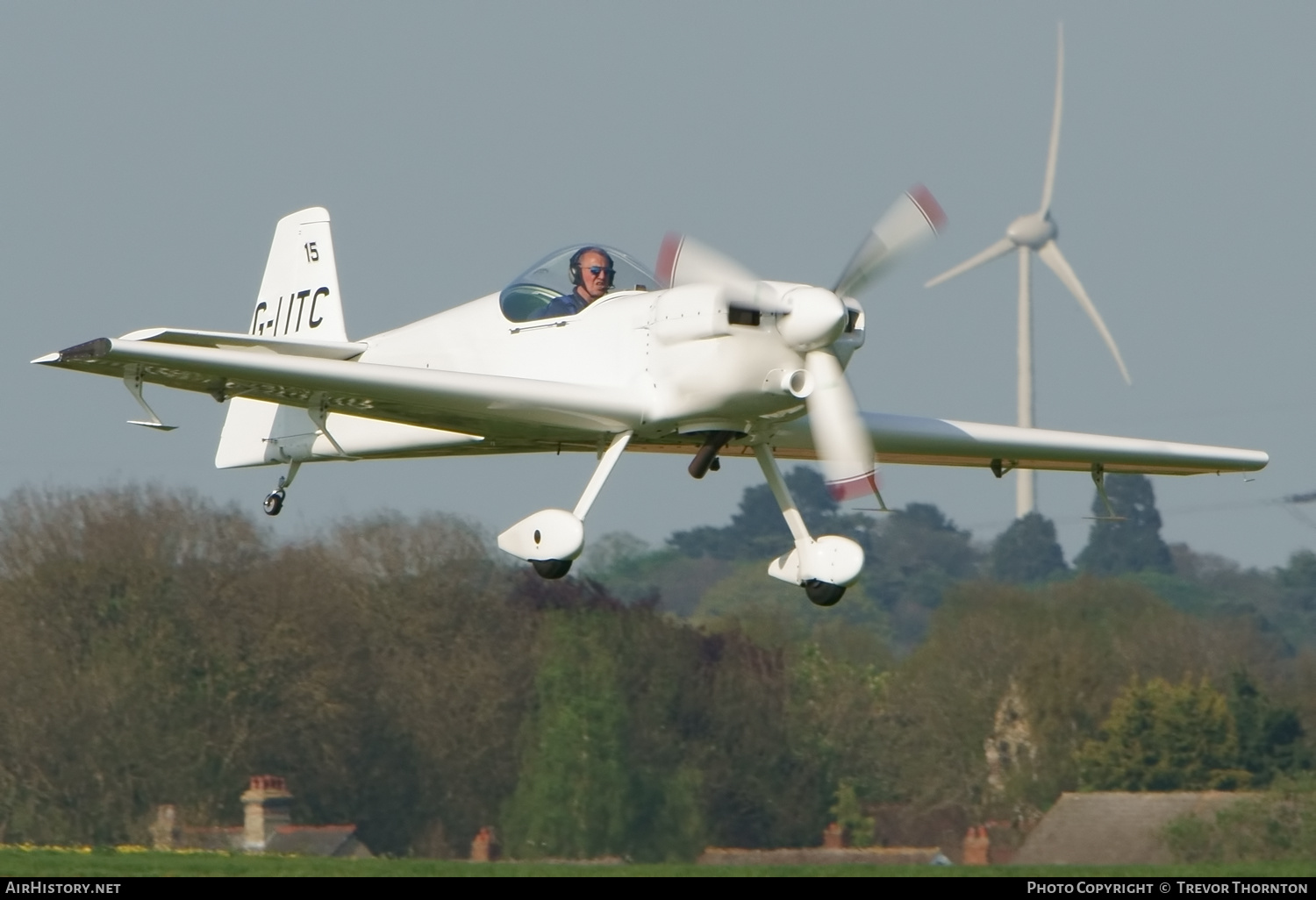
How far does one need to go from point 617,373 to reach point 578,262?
1091mm

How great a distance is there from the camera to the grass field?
1706 centimetres

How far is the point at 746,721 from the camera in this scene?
41.8 m

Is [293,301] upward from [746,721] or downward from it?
downward

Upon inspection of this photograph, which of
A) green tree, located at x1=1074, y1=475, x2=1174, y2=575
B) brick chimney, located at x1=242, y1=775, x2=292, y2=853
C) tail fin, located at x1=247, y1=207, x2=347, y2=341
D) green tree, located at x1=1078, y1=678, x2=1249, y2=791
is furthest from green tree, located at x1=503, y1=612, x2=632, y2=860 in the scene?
green tree, located at x1=1074, y1=475, x2=1174, y2=575

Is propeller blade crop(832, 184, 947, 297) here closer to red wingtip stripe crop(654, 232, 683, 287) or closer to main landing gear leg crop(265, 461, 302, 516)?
red wingtip stripe crop(654, 232, 683, 287)

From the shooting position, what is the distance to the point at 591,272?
1513 centimetres

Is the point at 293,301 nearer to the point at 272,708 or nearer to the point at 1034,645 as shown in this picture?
the point at 272,708

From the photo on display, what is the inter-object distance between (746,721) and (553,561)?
2808 centimetres

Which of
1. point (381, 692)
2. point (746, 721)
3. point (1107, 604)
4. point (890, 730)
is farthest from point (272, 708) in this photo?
point (1107, 604)

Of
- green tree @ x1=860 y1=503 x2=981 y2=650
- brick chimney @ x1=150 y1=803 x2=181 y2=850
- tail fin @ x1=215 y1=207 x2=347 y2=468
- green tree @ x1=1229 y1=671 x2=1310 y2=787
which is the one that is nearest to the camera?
tail fin @ x1=215 y1=207 x2=347 y2=468

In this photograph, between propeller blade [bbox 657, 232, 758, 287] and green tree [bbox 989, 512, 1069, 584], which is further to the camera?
green tree [bbox 989, 512, 1069, 584]

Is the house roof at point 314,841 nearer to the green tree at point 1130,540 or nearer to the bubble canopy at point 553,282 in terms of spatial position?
the bubble canopy at point 553,282

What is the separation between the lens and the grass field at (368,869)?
56.0 ft

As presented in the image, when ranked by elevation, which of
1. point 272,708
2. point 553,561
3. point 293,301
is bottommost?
point 553,561
